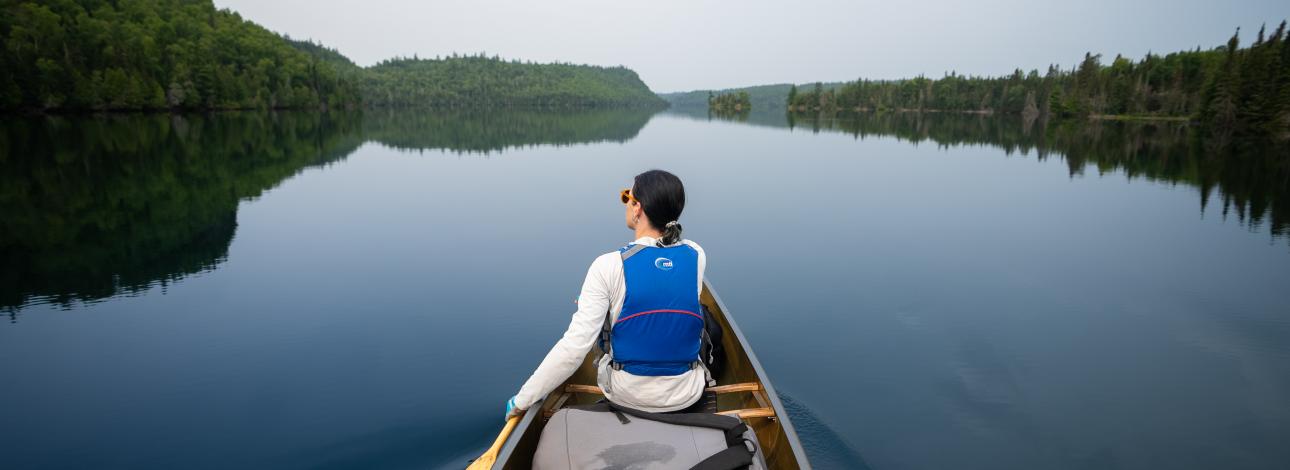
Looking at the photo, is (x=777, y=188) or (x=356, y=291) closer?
(x=356, y=291)

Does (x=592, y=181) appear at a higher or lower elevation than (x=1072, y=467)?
higher

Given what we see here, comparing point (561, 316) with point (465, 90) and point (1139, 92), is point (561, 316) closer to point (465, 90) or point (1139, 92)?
point (1139, 92)

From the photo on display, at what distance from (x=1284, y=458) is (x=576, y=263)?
31.0 feet

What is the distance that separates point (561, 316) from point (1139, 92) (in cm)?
10318

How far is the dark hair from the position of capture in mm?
2977

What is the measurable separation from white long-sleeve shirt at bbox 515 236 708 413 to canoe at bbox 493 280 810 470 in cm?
25

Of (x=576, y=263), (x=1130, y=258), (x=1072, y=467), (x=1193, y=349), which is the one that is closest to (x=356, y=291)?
(x=576, y=263)

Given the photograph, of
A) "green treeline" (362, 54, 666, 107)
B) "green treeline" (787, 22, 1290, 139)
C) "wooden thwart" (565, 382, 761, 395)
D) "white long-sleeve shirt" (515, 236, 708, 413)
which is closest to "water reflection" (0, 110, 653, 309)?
"wooden thwart" (565, 382, 761, 395)

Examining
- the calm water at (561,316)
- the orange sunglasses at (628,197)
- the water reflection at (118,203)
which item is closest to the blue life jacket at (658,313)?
the orange sunglasses at (628,197)

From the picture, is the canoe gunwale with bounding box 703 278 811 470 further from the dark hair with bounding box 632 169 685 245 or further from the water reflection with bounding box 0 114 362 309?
the water reflection with bounding box 0 114 362 309

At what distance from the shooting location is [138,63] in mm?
59312

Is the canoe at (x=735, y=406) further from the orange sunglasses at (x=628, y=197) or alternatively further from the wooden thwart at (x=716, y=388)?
the orange sunglasses at (x=628, y=197)

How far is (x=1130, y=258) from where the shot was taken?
12617 mm

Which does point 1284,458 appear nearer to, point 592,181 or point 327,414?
point 327,414
